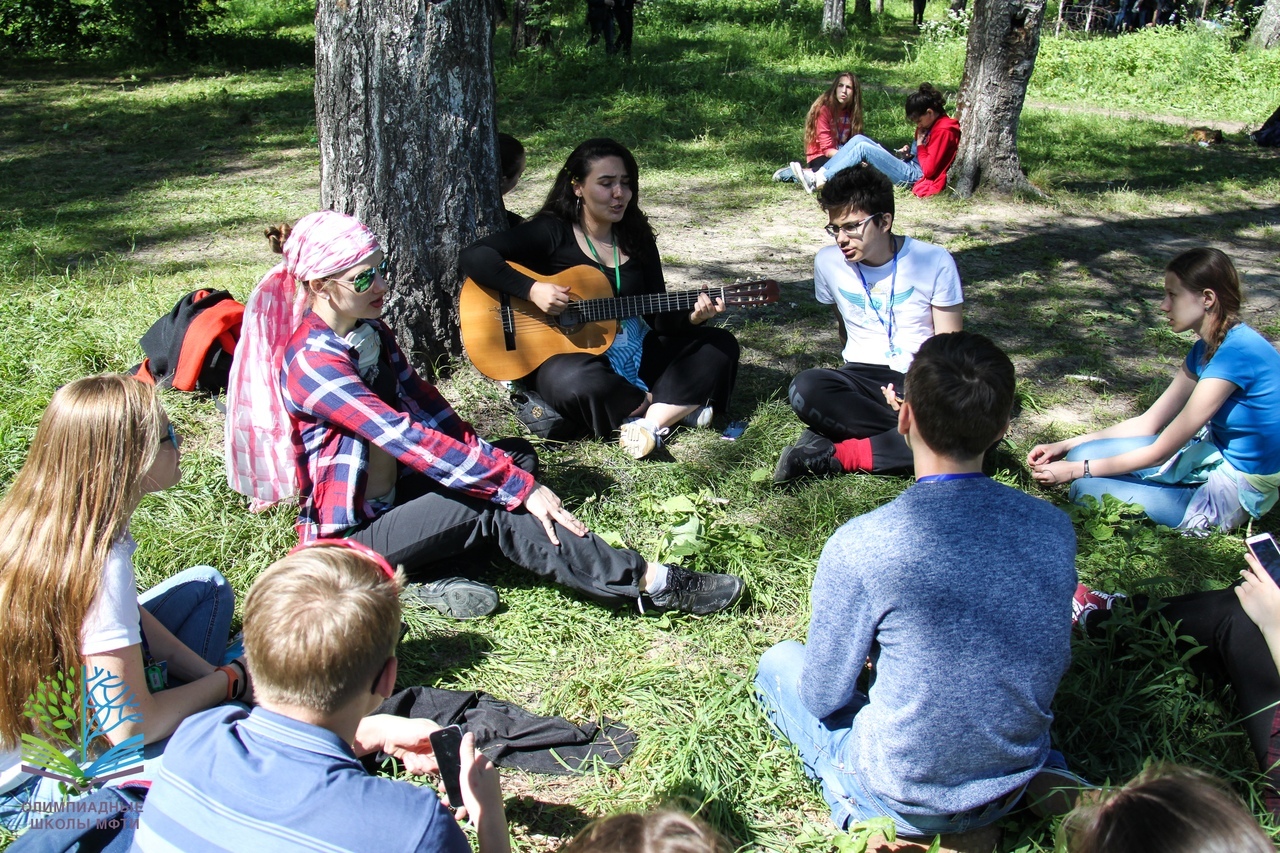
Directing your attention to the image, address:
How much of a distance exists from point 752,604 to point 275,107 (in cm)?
972

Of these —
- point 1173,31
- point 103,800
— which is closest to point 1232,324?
point 103,800

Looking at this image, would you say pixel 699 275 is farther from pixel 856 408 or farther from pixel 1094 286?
pixel 1094 286

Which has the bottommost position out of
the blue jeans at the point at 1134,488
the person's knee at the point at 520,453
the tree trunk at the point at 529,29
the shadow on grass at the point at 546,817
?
the shadow on grass at the point at 546,817

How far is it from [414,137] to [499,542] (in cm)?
200

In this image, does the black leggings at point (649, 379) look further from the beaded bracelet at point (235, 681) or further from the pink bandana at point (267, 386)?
the beaded bracelet at point (235, 681)

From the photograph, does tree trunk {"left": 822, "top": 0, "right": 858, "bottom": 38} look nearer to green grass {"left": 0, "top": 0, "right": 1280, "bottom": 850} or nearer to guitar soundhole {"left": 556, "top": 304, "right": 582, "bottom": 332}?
green grass {"left": 0, "top": 0, "right": 1280, "bottom": 850}

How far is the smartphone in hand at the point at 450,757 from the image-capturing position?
191 cm

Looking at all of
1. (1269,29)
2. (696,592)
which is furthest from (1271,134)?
(696,592)

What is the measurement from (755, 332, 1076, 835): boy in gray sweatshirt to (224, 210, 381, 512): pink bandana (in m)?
1.81

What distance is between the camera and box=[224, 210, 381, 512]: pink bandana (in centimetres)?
296

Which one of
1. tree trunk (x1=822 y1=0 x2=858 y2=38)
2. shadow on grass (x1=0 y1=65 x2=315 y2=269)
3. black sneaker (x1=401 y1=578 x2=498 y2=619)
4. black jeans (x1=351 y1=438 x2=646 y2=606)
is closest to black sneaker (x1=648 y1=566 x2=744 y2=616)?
black jeans (x1=351 y1=438 x2=646 y2=606)

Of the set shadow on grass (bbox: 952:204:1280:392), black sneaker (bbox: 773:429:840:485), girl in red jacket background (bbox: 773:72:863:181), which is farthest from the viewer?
girl in red jacket background (bbox: 773:72:863:181)

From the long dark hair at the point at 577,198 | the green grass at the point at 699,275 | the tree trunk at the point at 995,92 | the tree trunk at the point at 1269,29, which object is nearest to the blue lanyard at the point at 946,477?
the green grass at the point at 699,275

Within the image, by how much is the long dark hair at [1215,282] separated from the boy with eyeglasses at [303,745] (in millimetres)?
2962
